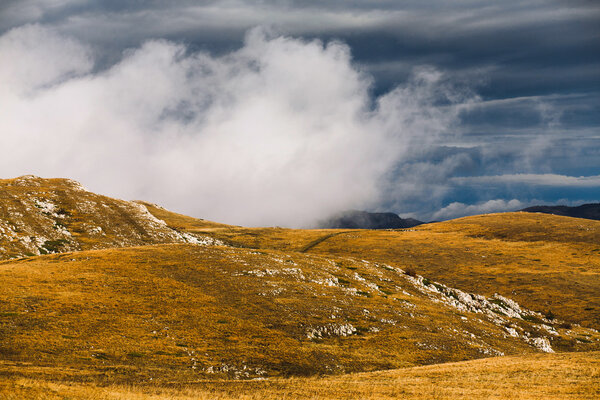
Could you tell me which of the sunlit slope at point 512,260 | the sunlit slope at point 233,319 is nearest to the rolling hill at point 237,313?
the sunlit slope at point 233,319

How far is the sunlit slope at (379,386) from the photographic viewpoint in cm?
2995

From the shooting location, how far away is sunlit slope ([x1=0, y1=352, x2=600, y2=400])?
29953 mm

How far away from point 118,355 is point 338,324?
33.1 metres

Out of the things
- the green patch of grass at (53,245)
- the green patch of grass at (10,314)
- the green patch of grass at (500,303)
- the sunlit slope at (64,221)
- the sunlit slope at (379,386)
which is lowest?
the green patch of grass at (500,303)

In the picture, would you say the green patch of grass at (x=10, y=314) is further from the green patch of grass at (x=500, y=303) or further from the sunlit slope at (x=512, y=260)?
the sunlit slope at (x=512, y=260)

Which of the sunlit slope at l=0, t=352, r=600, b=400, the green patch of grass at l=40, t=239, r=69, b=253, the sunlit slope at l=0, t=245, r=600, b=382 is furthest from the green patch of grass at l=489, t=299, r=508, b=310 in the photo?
the green patch of grass at l=40, t=239, r=69, b=253

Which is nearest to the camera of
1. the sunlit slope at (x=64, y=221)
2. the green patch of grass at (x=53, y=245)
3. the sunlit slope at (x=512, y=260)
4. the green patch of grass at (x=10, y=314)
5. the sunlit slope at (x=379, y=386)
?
the sunlit slope at (x=379, y=386)

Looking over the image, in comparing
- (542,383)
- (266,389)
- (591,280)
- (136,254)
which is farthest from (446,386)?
(591,280)

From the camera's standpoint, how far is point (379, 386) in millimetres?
39781

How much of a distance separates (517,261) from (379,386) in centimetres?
Result: 13463

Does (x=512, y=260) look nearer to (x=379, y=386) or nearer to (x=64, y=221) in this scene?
(x=379, y=386)

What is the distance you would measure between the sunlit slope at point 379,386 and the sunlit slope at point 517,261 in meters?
71.2

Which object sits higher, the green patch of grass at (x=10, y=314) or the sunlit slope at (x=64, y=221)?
the sunlit slope at (x=64, y=221)

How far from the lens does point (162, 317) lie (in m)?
60.1
